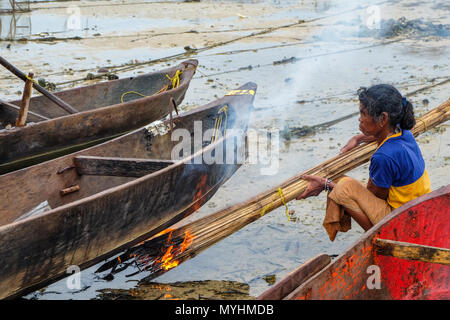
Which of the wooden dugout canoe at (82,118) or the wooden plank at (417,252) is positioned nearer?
the wooden plank at (417,252)

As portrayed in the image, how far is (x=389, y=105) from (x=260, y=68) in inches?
262

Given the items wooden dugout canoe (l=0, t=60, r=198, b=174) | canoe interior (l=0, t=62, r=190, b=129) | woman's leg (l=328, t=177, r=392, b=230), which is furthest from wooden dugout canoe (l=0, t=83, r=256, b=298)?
canoe interior (l=0, t=62, r=190, b=129)

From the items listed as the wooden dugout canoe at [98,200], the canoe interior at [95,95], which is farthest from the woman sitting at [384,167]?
the canoe interior at [95,95]

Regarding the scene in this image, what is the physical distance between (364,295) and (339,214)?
0.64 meters

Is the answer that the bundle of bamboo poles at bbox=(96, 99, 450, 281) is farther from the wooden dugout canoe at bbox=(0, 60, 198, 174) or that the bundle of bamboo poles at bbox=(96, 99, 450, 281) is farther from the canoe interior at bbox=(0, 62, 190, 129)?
the canoe interior at bbox=(0, 62, 190, 129)

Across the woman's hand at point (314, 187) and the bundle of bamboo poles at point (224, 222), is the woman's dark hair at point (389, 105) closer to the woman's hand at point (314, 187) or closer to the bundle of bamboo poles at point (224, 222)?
the woman's hand at point (314, 187)

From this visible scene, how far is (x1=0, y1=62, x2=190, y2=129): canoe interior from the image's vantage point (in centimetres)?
599

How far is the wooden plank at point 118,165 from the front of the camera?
4.32 m

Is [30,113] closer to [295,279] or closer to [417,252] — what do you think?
[295,279]

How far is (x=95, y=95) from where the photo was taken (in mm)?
6527

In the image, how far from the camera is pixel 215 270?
161 inches

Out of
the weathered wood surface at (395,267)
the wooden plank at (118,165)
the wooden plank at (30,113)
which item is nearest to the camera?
the weathered wood surface at (395,267)

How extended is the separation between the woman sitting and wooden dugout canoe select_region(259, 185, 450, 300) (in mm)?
189

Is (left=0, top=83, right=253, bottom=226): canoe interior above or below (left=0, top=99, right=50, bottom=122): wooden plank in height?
below
